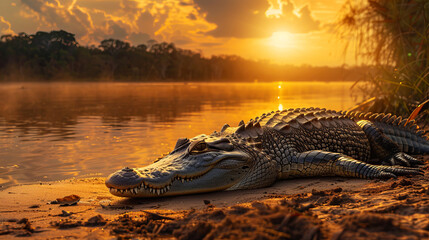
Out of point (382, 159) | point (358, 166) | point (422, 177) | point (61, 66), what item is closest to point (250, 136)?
Result: point (358, 166)

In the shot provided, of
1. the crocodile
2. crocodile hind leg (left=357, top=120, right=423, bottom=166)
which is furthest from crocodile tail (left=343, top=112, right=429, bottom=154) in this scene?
crocodile hind leg (left=357, top=120, right=423, bottom=166)

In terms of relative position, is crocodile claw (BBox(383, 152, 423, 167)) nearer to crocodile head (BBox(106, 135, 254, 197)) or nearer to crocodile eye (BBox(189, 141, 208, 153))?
crocodile head (BBox(106, 135, 254, 197))

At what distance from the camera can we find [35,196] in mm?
4262

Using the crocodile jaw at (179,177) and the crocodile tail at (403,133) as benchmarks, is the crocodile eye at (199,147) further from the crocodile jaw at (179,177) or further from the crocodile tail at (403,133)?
the crocodile tail at (403,133)

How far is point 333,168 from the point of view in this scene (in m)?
4.85

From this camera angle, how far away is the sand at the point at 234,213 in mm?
2250

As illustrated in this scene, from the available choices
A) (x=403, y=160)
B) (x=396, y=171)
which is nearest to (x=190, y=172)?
(x=396, y=171)

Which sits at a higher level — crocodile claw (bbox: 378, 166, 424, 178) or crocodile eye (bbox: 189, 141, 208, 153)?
crocodile eye (bbox: 189, 141, 208, 153)

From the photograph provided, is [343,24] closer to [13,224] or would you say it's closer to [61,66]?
[13,224]

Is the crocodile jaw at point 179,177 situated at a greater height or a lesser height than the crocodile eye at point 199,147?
lesser

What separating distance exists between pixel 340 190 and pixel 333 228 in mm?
1537

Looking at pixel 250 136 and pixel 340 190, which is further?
pixel 250 136

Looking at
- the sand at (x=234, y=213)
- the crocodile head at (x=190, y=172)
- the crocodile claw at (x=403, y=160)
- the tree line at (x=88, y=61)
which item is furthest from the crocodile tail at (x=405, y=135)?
the tree line at (x=88, y=61)

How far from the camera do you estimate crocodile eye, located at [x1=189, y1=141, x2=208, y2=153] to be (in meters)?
4.55
